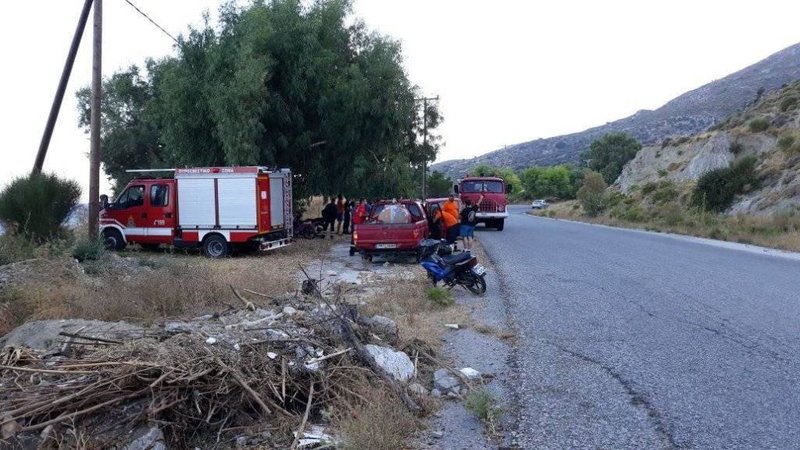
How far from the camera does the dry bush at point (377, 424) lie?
501 centimetres

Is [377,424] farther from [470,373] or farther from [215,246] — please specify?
[215,246]

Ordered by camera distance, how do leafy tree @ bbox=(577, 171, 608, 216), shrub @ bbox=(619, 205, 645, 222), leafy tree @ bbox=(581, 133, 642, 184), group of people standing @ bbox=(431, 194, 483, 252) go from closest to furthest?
group of people standing @ bbox=(431, 194, 483, 252)
shrub @ bbox=(619, 205, 645, 222)
leafy tree @ bbox=(577, 171, 608, 216)
leafy tree @ bbox=(581, 133, 642, 184)

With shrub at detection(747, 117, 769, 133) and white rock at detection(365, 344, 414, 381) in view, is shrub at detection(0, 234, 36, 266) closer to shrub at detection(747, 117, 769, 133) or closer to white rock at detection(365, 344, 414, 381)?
white rock at detection(365, 344, 414, 381)

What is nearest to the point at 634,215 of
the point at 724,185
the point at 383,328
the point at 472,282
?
the point at 724,185

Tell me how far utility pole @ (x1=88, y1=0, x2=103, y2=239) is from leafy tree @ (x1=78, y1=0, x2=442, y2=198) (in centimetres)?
572

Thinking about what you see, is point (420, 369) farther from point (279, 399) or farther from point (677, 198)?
point (677, 198)

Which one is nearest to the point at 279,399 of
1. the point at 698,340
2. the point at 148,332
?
the point at 148,332

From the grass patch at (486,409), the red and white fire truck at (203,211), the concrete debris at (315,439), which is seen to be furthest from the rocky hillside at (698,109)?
the concrete debris at (315,439)

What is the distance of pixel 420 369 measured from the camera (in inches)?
283

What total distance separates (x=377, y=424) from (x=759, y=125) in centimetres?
5298

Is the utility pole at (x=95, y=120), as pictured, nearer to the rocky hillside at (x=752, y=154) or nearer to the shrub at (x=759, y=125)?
the rocky hillside at (x=752, y=154)

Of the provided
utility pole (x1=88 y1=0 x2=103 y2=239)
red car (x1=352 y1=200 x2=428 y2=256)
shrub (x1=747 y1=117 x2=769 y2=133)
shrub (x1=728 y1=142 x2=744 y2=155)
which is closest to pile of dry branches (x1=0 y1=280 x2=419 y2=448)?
utility pole (x1=88 y1=0 x2=103 y2=239)

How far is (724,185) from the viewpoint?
39781 mm

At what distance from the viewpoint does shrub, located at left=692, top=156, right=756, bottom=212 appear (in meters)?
39.3
